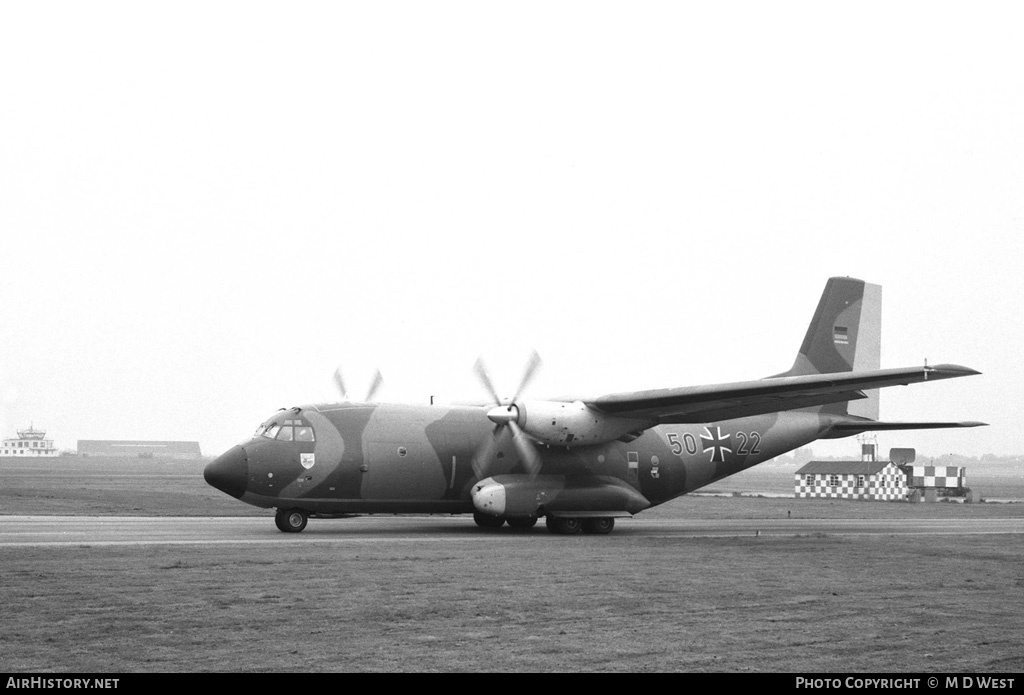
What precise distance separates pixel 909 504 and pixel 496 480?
82.7ft

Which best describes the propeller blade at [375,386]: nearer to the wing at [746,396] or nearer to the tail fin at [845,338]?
the wing at [746,396]

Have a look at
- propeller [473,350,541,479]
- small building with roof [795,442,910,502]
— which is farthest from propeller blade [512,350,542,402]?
small building with roof [795,442,910,502]

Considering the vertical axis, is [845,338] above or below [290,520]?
above

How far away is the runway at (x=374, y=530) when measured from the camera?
23172 millimetres

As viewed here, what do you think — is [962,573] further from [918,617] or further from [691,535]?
[691,535]

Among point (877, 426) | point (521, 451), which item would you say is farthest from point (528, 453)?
point (877, 426)

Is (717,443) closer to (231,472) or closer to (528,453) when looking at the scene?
(528,453)

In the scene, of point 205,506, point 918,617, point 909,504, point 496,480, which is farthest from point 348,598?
point 909,504

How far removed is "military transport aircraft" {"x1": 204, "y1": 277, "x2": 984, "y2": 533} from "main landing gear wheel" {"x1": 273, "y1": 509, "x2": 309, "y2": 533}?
0.03 meters

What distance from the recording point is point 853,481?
5219cm

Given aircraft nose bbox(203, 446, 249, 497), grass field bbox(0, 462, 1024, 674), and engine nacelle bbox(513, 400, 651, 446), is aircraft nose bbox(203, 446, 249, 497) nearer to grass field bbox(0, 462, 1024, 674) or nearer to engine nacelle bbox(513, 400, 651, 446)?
grass field bbox(0, 462, 1024, 674)

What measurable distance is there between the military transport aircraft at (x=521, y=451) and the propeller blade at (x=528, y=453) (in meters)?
0.03

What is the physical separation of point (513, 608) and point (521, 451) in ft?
45.4

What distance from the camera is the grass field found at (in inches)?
A: 422
